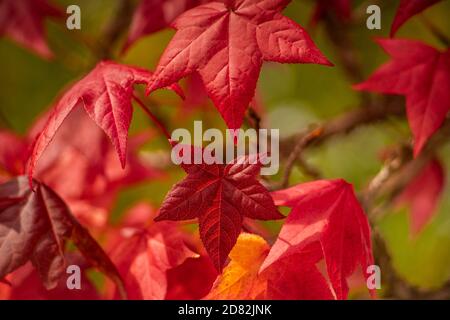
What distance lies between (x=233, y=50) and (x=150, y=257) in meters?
0.24

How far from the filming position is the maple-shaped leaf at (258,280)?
0.68 metres

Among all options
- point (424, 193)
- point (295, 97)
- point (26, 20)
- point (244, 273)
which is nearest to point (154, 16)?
point (26, 20)

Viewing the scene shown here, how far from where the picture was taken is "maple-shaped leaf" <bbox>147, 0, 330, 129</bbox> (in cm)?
60

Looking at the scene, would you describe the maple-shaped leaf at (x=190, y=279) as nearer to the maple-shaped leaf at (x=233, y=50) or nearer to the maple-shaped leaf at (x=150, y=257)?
the maple-shaped leaf at (x=150, y=257)

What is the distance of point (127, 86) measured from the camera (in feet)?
2.15

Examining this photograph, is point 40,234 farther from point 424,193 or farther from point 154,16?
point 424,193

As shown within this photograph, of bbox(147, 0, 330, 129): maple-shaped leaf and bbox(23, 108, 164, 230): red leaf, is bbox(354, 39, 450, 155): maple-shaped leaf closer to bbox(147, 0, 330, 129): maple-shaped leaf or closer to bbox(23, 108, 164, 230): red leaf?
bbox(147, 0, 330, 129): maple-shaped leaf

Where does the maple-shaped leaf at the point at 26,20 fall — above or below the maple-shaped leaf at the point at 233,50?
above

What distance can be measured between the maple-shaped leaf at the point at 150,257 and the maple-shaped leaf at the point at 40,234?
0.10 ft

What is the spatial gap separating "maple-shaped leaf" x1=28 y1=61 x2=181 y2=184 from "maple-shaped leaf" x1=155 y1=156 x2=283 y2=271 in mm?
68

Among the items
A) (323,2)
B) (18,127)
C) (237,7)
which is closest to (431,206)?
(323,2)

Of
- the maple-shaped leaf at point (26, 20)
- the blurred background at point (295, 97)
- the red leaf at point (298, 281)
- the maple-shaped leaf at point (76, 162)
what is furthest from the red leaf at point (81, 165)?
the blurred background at point (295, 97)
